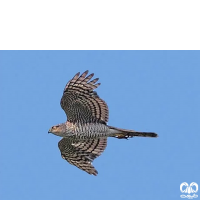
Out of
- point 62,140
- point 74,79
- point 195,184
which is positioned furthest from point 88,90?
point 195,184

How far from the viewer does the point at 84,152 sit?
1562 centimetres

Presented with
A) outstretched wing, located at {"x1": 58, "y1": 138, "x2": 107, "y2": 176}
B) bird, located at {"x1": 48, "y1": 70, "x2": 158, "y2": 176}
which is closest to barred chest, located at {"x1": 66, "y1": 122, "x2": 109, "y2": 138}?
bird, located at {"x1": 48, "y1": 70, "x2": 158, "y2": 176}

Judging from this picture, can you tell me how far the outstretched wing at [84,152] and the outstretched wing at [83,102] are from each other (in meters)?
0.83

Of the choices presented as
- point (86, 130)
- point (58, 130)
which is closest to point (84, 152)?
point (86, 130)

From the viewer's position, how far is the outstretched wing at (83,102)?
1473 cm

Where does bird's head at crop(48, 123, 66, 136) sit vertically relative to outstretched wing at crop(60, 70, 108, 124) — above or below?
below

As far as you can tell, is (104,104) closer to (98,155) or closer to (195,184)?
(98,155)

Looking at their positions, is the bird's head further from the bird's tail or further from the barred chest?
the bird's tail

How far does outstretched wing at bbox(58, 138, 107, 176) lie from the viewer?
15.5 metres

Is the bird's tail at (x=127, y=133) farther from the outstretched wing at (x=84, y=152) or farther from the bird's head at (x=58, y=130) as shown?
the bird's head at (x=58, y=130)

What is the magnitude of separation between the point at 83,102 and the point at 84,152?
1.41 metres

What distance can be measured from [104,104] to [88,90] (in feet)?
1.62

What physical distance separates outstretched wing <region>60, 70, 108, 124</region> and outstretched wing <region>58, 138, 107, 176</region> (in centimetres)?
83
